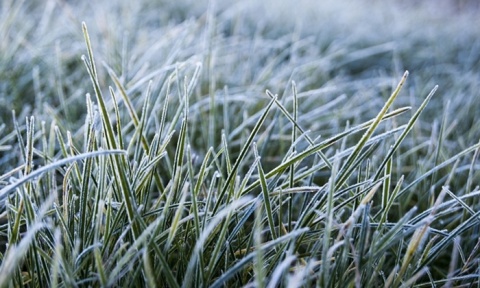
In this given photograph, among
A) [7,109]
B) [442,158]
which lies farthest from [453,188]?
[7,109]

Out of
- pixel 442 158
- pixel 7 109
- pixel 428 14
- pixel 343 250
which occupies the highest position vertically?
pixel 7 109

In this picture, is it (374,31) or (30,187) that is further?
(374,31)

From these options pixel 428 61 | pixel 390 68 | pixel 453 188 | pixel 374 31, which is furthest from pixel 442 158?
pixel 374 31

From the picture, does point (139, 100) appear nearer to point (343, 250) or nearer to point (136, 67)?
point (136, 67)

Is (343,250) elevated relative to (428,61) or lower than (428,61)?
elevated

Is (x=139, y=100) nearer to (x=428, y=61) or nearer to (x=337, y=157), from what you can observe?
(x=337, y=157)

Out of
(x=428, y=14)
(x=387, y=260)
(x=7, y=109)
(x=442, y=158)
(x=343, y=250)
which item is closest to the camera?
(x=343, y=250)

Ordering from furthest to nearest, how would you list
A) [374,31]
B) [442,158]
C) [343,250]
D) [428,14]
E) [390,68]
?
[428,14] → [374,31] → [390,68] → [442,158] → [343,250]
